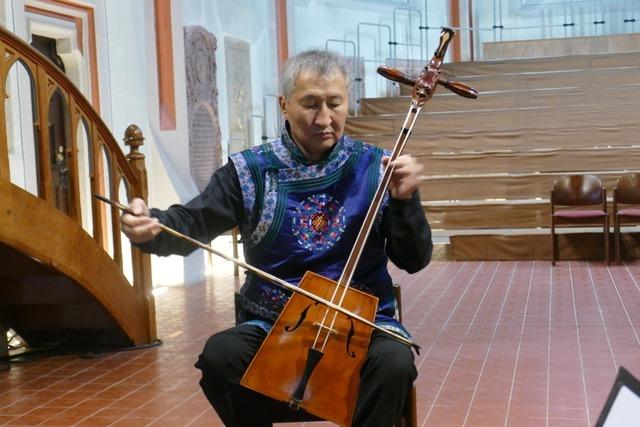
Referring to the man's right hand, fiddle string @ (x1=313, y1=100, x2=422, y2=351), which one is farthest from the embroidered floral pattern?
the man's right hand

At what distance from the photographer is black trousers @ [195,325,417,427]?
7.73ft

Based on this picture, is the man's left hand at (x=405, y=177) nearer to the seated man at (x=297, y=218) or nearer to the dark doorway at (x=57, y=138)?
the seated man at (x=297, y=218)

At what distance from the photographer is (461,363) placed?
4.90m

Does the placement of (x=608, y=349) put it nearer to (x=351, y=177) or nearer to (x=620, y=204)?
(x=351, y=177)

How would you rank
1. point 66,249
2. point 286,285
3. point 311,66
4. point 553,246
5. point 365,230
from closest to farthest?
1. point 286,285
2. point 365,230
3. point 311,66
4. point 66,249
5. point 553,246

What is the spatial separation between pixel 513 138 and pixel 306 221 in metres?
8.11

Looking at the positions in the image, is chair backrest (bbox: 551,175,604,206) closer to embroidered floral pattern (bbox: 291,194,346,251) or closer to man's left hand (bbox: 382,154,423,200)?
embroidered floral pattern (bbox: 291,194,346,251)

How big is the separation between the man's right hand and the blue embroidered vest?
1.18ft

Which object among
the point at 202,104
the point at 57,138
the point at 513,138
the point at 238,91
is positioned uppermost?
the point at 238,91

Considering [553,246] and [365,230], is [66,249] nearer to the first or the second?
[365,230]

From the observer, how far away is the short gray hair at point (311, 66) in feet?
8.45

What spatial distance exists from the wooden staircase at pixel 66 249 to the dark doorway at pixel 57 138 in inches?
76.1

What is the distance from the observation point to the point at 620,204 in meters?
8.96

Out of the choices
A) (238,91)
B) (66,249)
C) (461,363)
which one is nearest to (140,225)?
(66,249)
